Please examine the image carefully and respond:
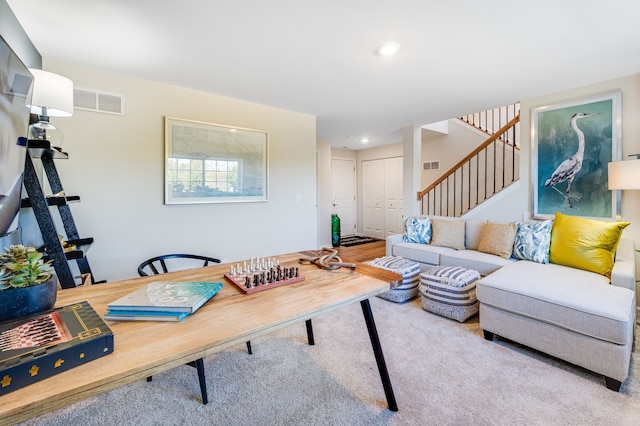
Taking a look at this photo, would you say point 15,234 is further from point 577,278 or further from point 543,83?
point 543,83

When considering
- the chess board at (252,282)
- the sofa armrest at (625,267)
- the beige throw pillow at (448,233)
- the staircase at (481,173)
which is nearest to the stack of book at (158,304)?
the chess board at (252,282)

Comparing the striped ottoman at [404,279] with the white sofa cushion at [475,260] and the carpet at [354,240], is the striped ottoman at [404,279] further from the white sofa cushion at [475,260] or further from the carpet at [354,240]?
the carpet at [354,240]

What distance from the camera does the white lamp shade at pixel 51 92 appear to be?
178 centimetres

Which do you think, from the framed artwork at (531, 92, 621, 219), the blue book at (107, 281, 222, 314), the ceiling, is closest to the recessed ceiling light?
the ceiling

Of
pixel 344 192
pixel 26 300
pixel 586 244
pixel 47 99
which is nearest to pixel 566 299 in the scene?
pixel 586 244

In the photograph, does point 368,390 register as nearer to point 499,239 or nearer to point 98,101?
point 499,239

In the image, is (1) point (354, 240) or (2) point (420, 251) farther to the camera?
(1) point (354, 240)

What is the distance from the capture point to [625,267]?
220 cm

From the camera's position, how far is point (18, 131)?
5.32 feet

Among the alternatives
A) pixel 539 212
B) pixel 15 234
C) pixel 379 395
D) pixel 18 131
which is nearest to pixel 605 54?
pixel 539 212

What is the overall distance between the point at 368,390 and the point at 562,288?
1.53 m

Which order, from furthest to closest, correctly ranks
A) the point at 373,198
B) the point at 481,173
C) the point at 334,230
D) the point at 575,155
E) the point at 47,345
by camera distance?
the point at 373,198 → the point at 334,230 → the point at 481,173 → the point at 575,155 → the point at 47,345

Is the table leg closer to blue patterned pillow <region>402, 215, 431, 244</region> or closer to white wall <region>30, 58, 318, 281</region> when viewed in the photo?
white wall <region>30, 58, 318, 281</region>

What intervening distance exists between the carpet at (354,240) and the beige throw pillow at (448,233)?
9.18 feet
